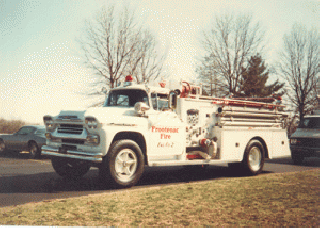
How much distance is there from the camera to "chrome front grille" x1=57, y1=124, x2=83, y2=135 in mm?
7266

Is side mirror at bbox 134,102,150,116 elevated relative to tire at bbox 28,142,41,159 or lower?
elevated

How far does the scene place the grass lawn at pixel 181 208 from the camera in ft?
14.7

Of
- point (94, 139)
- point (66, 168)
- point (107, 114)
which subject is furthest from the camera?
point (66, 168)

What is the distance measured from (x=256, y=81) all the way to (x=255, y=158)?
3.51 meters

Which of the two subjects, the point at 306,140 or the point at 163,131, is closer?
the point at 163,131

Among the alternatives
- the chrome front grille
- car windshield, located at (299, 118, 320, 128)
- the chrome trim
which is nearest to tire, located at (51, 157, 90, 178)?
the chrome trim

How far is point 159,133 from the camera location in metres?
7.82

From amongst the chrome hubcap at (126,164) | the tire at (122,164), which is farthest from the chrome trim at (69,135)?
the chrome hubcap at (126,164)

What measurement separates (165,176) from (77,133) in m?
3.16

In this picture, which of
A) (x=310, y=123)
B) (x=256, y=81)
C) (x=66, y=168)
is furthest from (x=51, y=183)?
A: (x=310, y=123)

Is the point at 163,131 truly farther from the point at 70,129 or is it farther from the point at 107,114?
the point at 70,129

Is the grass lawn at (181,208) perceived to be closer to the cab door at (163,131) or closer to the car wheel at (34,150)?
the cab door at (163,131)

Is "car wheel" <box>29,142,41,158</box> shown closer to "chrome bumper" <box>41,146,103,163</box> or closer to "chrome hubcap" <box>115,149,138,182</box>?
"chrome bumper" <box>41,146,103,163</box>

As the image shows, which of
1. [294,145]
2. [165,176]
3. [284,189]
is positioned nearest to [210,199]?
[284,189]
